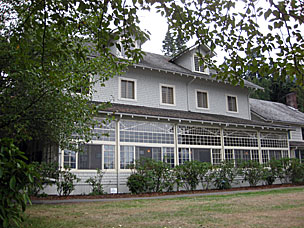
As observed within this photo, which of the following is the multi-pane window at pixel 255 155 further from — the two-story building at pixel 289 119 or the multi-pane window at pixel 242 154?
the two-story building at pixel 289 119

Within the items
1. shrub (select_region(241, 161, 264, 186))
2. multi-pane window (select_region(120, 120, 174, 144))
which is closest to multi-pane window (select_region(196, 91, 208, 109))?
multi-pane window (select_region(120, 120, 174, 144))

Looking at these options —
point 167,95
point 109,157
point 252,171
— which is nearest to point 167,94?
point 167,95

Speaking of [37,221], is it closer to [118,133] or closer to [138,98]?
[118,133]

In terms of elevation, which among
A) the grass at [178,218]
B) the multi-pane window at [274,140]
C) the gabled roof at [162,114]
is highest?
the gabled roof at [162,114]

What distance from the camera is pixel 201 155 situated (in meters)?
17.6

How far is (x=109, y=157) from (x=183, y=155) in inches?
171

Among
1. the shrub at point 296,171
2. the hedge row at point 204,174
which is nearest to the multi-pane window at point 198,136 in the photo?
the hedge row at point 204,174

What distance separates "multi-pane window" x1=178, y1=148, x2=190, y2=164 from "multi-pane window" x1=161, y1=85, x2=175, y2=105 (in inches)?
138

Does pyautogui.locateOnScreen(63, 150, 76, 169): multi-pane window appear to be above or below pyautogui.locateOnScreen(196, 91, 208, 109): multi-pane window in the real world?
below

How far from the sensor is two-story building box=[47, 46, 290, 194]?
14.7 meters

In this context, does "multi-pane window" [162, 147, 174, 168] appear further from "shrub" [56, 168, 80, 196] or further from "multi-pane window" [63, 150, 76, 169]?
"shrub" [56, 168, 80, 196]

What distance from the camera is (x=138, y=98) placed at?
59.0 feet

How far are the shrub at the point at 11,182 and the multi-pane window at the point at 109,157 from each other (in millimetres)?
10496

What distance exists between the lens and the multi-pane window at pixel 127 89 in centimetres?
1758
